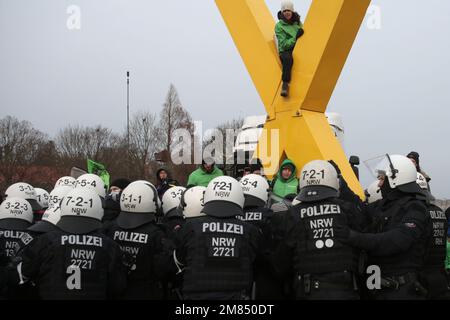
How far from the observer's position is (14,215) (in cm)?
586

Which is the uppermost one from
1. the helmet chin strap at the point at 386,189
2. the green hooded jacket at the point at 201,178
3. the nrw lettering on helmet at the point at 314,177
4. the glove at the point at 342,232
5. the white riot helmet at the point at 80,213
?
the green hooded jacket at the point at 201,178

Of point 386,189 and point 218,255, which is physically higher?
point 386,189

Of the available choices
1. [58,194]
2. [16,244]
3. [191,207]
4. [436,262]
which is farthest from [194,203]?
[436,262]

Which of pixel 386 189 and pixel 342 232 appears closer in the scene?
pixel 342 232

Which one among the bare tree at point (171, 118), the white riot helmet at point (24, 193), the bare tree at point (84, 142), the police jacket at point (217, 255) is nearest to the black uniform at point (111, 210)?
the white riot helmet at point (24, 193)

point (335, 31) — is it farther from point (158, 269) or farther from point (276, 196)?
point (158, 269)

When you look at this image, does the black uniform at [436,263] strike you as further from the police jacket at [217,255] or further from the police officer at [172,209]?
the police officer at [172,209]

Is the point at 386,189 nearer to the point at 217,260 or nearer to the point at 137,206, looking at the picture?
the point at 217,260

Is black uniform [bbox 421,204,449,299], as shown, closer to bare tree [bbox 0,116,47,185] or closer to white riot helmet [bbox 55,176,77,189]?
white riot helmet [bbox 55,176,77,189]

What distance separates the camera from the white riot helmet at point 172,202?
6.62 meters

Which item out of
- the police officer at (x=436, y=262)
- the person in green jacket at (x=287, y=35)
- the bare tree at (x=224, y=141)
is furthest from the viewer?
the bare tree at (x=224, y=141)

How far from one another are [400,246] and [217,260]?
5.91 ft

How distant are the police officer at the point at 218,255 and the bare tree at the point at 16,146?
41.3 m
